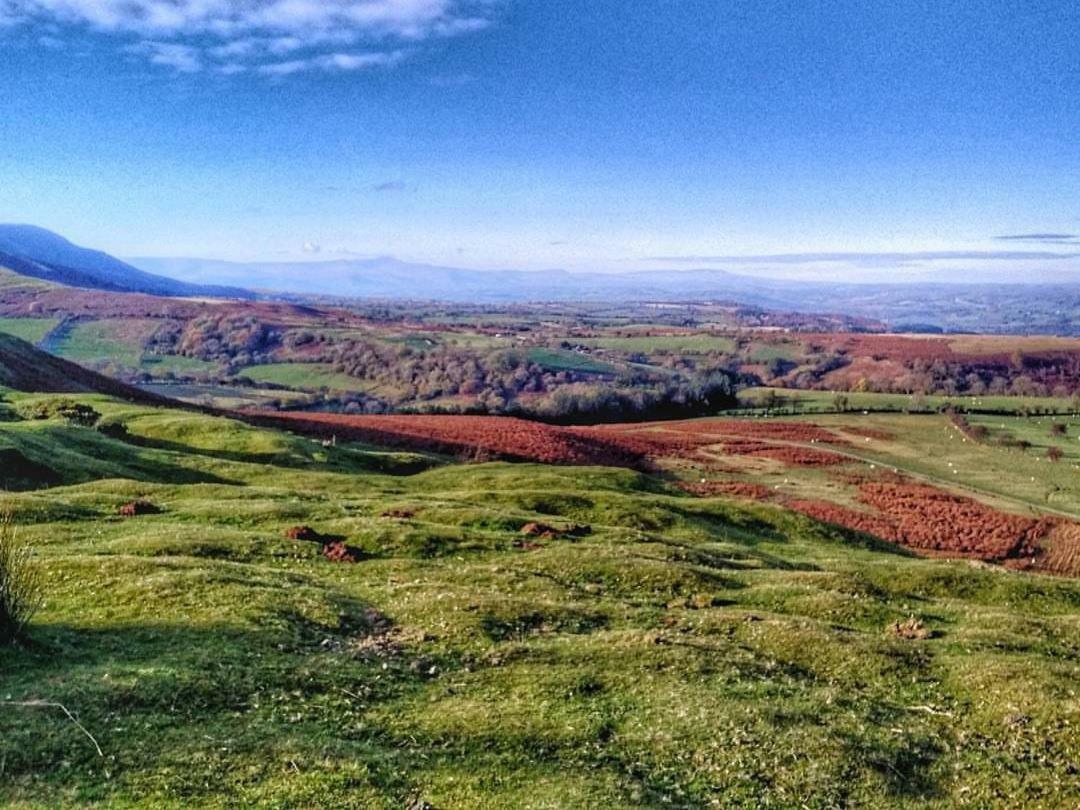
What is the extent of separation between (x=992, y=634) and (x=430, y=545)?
Answer: 20897 millimetres

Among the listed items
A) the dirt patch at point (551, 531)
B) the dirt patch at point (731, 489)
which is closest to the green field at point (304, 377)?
the dirt patch at point (731, 489)

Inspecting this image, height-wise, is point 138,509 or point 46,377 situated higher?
point 46,377

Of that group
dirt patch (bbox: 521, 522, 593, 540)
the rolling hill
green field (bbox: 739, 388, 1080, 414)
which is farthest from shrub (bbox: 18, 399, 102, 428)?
green field (bbox: 739, 388, 1080, 414)

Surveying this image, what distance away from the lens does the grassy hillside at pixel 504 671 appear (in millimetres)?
14812

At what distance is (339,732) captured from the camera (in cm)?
1642

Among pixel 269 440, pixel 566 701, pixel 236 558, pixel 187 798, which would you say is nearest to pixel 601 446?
pixel 269 440

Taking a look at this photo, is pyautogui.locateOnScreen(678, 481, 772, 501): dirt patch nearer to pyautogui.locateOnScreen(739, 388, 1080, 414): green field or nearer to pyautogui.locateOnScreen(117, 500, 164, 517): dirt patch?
pyautogui.locateOnScreen(117, 500, 164, 517): dirt patch

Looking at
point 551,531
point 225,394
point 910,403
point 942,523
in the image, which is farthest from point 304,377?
point 551,531

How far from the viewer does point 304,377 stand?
18675 centimetres

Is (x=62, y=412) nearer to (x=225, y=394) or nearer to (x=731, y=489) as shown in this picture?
(x=731, y=489)

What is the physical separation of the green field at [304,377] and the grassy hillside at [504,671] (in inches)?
5609

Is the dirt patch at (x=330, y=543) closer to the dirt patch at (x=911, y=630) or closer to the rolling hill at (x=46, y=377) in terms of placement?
the dirt patch at (x=911, y=630)

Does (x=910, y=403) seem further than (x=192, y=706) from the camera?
Yes

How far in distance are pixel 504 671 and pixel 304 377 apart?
17524cm
